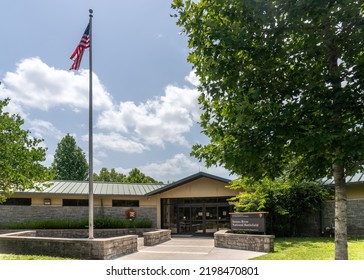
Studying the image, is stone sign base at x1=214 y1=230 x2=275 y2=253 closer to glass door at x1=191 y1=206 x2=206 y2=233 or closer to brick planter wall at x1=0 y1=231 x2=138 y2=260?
brick planter wall at x1=0 y1=231 x2=138 y2=260

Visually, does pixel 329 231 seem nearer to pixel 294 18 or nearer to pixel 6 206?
pixel 294 18

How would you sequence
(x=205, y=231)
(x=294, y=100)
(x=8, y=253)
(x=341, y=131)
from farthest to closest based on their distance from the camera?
(x=205, y=231) → (x=8, y=253) → (x=294, y=100) → (x=341, y=131)

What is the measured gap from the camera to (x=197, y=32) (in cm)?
725

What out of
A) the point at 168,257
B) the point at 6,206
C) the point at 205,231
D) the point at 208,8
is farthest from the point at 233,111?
the point at 6,206

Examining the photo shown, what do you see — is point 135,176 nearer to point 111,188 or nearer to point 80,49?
point 111,188

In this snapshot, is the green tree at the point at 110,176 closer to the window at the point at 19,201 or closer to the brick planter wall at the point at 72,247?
the window at the point at 19,201

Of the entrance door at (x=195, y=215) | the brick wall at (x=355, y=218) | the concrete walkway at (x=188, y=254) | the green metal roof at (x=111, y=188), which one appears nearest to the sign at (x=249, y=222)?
the concrete walkway at (x=188, y=254)

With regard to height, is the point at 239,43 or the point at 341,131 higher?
the point at 239,43

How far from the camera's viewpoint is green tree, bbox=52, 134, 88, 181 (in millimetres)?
51875

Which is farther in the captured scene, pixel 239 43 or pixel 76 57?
pixel 76 57

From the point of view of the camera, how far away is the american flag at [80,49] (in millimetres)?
13868

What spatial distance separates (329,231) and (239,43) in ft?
50.5

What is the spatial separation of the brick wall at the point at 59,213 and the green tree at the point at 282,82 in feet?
64.1

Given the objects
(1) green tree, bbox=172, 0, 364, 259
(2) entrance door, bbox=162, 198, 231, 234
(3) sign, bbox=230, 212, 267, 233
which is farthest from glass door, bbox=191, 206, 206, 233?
(1) green tree, bbox=172, 0, 364, 259
